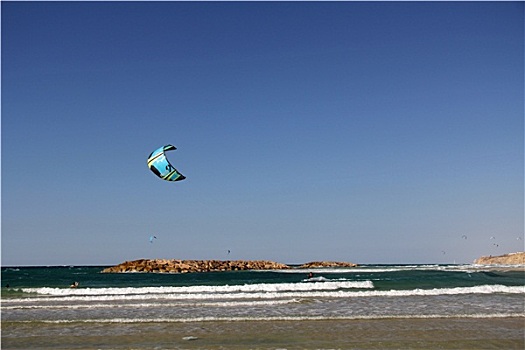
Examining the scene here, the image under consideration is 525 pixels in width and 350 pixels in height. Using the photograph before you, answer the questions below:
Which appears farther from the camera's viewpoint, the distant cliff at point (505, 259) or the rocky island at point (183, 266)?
the distant cliff at point (505, 259)

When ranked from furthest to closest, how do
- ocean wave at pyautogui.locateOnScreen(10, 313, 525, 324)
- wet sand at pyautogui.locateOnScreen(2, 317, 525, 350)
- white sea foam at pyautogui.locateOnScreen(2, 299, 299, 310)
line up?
white sea foam at pyautogui.locateOnScreen(2, 299, 299, 310)
ocean wave at pyautogui.locateOnScreen(10, 313, 525, 324)
wet sand at pyautogui.locateOnScreen(2, 317, 525, 350)

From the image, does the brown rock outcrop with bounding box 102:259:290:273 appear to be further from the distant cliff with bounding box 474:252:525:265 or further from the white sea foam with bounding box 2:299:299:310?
the distant cliff with bounding box 474:252:525:265

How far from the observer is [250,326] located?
13344mm

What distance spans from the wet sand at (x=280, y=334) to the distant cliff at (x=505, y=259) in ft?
240

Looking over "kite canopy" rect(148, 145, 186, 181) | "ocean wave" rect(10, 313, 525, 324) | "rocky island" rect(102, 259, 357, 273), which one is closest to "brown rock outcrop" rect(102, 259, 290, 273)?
"rocky island" rect(102, 259, 357, 273)

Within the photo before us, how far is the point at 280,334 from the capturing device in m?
12.1

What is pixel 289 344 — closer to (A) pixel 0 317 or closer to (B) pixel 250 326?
(B) pixel 250 326

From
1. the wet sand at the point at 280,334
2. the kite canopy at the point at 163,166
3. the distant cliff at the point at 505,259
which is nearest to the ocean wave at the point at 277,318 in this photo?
the wet sand at the point at 280,334

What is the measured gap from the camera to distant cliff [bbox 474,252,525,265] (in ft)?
256

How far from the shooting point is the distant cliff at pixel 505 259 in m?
78.1

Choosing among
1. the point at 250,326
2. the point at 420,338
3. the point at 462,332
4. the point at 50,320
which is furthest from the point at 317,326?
the point at 50,320

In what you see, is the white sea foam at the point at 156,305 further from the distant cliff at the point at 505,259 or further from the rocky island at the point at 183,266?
the distant cliff at the point at 505,259

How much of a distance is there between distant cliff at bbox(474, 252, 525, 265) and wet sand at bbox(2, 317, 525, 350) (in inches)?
2876

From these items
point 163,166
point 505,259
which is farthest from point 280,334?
point 505,259
